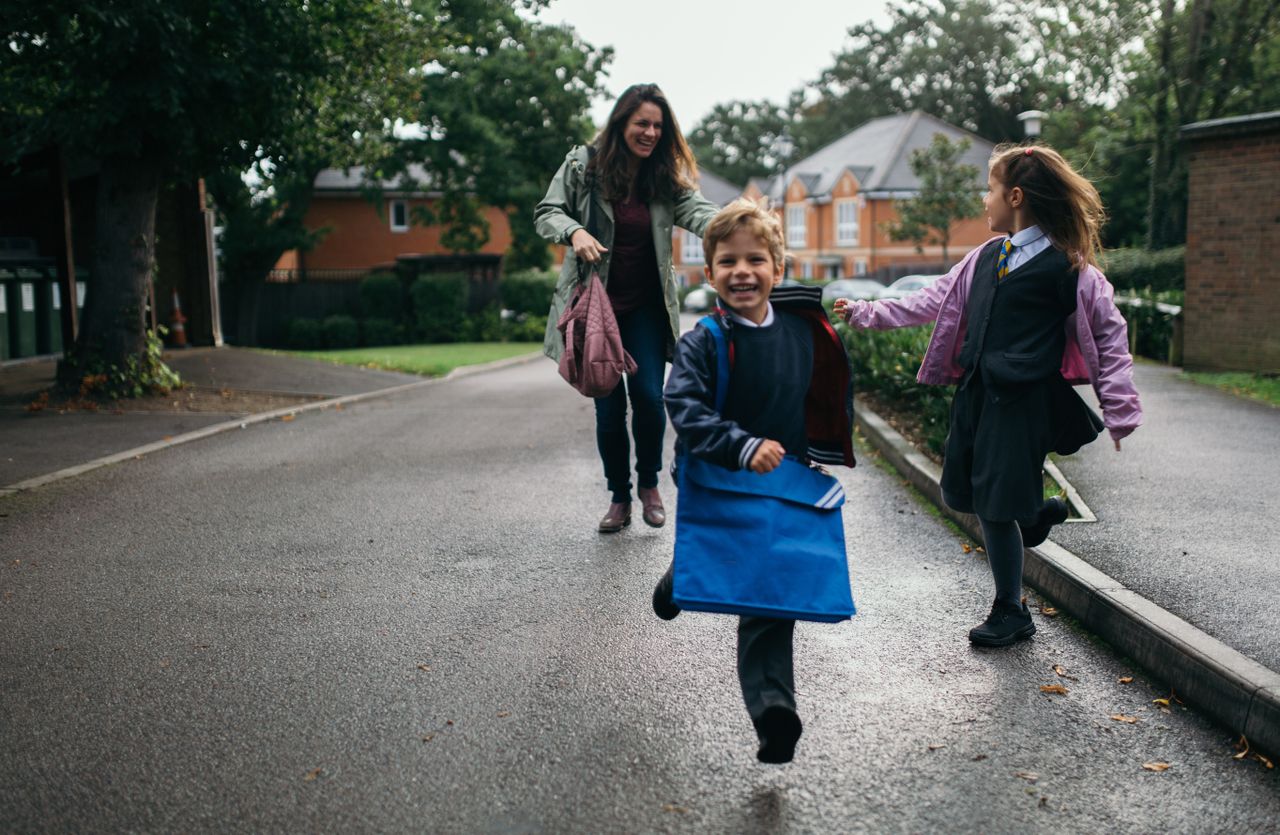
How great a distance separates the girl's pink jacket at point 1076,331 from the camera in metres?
3.91

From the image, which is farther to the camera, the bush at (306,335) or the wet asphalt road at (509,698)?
the bush at (306,335)

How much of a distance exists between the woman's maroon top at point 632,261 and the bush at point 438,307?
24652mm

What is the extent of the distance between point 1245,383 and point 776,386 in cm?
1119

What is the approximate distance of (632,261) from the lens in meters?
5.64

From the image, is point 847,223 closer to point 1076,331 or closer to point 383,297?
point 383,297

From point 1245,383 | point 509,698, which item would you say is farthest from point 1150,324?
point 509,698

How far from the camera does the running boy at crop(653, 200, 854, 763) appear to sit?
3115mm

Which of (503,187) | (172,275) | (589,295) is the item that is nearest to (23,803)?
(589,295)

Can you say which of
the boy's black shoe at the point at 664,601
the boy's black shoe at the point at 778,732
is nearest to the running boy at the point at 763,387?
the boy's black shoe at the point at 778,732

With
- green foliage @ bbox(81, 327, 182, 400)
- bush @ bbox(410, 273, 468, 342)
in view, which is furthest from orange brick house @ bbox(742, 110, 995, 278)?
green foliage @ bbox(81, 327, 182, 400)

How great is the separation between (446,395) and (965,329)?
429 inches

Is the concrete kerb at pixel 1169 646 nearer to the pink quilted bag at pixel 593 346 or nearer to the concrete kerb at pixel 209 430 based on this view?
the pink quilted bag at pixel 593 346

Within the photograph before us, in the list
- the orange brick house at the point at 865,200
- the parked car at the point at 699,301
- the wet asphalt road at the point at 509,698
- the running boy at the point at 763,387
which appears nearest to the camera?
the wet asphalt road at the point at 509,698

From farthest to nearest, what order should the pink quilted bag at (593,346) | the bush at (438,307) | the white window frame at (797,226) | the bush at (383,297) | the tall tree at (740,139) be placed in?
the tall tree at (740,139) < the white window frame at (797,226) < the bush at (383,297) < the bush at (438,307) < the pink quilted bag at (593,346)
